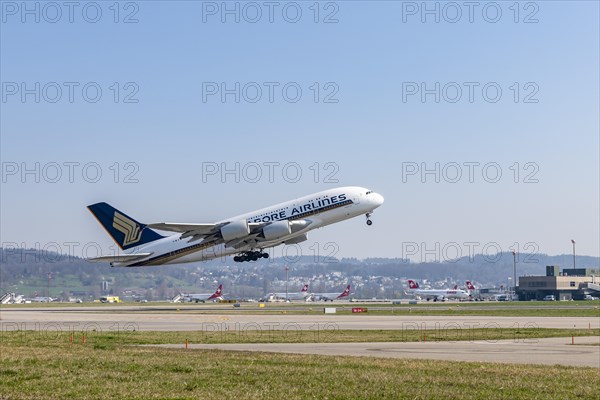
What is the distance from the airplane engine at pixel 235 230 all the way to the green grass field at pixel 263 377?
41.5 m

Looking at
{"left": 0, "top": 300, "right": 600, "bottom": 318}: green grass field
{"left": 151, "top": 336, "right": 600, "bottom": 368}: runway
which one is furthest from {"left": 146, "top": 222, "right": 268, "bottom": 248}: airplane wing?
{"left": 151, "top": 336, "right": 600, "bottom": 368}: runway

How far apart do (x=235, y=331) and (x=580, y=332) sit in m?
22.5

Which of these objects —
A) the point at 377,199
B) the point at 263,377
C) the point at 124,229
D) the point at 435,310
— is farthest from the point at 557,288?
the point at 263,377

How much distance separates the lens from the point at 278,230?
77.6 m

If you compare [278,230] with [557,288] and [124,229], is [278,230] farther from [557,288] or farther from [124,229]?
[557,288]

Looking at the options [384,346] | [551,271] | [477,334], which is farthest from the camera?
[551,271]

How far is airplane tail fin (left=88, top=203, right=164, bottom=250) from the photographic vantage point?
86.8 m

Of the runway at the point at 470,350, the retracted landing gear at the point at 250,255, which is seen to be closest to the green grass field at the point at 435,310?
the retracted landing gear at the point at 250,255

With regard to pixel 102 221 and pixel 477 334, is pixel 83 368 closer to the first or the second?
pixel 477 334

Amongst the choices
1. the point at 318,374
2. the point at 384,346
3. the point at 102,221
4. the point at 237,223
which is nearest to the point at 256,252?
the point at 237,223

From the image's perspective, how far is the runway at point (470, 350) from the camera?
34469 mm

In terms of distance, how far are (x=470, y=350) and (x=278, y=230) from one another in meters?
40.1

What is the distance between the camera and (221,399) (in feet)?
71.5

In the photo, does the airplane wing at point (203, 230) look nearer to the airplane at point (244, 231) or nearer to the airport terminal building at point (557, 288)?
the airplane at point (244, 231)
